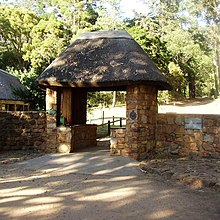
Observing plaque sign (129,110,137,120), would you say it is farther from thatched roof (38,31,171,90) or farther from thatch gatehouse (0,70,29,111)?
thatch gatehouse (0,70,29,111)

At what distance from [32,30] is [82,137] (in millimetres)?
16138

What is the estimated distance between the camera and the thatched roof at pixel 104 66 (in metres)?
8.68

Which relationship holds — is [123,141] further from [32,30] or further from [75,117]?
[32,30]

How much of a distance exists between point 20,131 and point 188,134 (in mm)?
5397

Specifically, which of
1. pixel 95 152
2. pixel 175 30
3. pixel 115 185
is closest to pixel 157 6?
pixel 175 30

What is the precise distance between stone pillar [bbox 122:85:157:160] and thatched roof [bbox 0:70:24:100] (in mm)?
9840

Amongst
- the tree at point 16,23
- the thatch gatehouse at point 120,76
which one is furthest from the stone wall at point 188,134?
the tree at point 16,23

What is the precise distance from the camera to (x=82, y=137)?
10961 mm

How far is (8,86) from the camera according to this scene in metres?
18.8

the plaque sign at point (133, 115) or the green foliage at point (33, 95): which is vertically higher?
the green foliage at point (33, 95)

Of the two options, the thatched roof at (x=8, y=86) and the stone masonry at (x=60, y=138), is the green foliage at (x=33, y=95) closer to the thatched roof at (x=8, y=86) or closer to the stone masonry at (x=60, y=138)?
the thatched roof at (x=8, y=86)

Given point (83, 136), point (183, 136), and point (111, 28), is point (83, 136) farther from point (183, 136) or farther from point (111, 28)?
point (111, 28)

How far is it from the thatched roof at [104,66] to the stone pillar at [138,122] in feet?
1.39

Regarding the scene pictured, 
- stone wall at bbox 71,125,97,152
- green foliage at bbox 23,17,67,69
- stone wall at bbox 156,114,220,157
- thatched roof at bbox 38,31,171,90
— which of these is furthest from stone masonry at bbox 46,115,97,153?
green foliage at bbox 23,17,67,69
